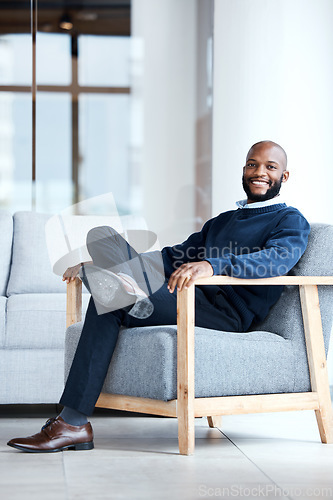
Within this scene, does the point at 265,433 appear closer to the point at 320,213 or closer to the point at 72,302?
the point at 72,302

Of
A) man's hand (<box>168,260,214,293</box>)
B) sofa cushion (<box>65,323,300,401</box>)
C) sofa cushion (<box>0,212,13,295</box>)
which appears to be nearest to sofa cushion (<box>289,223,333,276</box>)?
sofa cushion (<box>65,323,300,401</box>)

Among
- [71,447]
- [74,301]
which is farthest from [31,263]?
[71,447]

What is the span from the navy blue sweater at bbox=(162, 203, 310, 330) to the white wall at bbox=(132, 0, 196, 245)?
5.85ft

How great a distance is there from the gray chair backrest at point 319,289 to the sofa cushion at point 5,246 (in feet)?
4.75

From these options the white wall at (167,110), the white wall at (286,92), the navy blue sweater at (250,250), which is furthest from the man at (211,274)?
the white wall at (167,110)

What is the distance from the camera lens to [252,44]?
12.8 ft

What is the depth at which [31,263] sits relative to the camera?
3363mm

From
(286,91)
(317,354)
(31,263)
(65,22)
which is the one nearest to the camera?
(317,354)

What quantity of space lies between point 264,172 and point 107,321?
825 millimetres

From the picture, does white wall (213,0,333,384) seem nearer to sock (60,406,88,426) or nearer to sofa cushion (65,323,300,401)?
sofa cushion (65,323,300,401)

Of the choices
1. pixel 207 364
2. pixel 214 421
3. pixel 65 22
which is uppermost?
pixel 65 22

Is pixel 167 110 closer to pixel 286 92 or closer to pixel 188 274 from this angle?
pixel 286 92

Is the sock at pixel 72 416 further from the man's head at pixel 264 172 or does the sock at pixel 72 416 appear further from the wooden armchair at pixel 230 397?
the man's head at pixel 264 172

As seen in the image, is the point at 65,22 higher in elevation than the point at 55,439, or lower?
higher
